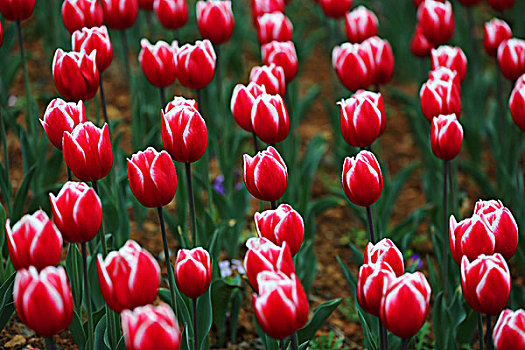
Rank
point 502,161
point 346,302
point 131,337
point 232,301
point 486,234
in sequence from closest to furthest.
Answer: point 131,337
point 486,234
point 232,301
point 346,302
point 502,161

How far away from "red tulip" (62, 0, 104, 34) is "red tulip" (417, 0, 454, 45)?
133cm

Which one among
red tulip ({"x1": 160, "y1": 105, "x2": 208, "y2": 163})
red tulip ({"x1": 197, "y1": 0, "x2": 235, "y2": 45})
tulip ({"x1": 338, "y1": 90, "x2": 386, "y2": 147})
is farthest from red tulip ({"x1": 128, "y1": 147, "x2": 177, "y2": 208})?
red tulip ({"x1": 197, "y1": 0, "x2": 235, "y2": 45})

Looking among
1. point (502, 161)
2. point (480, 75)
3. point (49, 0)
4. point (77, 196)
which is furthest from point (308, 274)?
point (49, 0)

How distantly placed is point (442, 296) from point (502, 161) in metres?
1.13

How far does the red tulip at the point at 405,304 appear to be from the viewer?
155cm

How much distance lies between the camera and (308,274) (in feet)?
9.50

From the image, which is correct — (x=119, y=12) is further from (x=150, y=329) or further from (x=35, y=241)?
(x=150, y=329)

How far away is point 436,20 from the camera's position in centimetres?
295

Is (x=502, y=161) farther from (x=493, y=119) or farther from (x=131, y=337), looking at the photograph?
(x=131, y=337)

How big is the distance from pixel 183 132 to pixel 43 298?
2.32 ft

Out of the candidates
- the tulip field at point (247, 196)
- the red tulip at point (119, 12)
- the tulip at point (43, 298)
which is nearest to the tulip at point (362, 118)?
the tulip field at point (247, 196)

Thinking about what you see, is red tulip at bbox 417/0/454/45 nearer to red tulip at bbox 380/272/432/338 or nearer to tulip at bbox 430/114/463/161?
tulip at bbox 430/114/463/161

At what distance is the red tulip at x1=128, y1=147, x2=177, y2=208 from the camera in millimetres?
1872

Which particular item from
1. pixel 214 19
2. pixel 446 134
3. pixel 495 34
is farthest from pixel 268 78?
pixel 495 34
